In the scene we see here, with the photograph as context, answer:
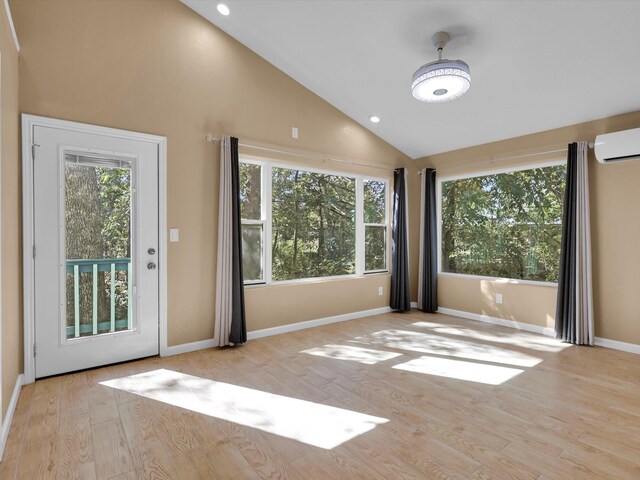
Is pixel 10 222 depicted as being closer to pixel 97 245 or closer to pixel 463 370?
pixel 97 245

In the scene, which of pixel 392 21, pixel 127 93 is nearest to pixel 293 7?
pixel 392 21

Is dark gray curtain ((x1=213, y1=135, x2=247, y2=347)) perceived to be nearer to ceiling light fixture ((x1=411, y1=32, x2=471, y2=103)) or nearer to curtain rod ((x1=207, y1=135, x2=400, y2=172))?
curtain rod ((x1=207, y1=135, x2=400, y2=172))

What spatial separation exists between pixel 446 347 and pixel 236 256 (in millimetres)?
2396

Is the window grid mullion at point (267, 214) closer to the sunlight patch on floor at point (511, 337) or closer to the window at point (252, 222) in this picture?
the window at point (252, 222)

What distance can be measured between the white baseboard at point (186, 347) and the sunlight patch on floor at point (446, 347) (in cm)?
165

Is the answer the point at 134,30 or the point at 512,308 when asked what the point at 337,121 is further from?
the point at 512,308

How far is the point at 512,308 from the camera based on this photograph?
4508 millimetres

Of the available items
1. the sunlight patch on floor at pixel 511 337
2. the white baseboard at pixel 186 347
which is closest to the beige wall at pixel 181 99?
the white baseboard at pixel 186 347

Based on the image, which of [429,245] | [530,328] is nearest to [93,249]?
[429,245]

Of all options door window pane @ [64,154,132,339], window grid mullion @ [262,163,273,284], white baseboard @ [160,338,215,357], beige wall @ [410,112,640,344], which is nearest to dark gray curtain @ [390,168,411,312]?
beige wall @ [410,112,640,344]

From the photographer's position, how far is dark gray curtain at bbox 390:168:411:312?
5270 millimetres

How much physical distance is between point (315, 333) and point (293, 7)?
3.38m

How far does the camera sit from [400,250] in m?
5.27

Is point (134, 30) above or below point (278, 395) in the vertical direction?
above
